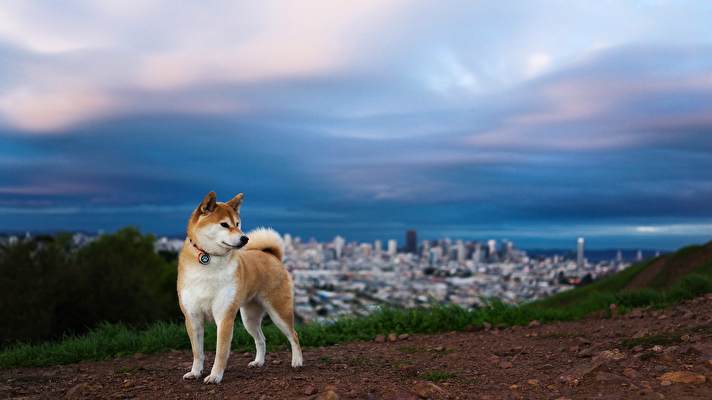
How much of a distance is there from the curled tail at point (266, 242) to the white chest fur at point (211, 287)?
1231 millimetres

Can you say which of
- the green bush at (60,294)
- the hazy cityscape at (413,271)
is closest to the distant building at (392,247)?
the hazy cityscape at (413,271)

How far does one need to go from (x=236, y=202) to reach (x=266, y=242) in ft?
4.24

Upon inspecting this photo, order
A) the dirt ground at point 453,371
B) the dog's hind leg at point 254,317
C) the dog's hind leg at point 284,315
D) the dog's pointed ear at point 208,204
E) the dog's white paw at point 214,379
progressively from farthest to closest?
1. the dog's hind leg at point 254,317
2. the dog's hind leg at point 284,315
3. the dog's white paw at point 214,379
4. the dog's pointed ear at point 208,204
5. the dirt ground at point 453,371

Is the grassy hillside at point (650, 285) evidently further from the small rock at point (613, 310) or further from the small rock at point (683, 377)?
the small rock at point (683, 377)

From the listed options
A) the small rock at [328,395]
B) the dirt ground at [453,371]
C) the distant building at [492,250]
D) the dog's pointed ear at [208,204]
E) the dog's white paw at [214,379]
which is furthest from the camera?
the distant building at [492,250]

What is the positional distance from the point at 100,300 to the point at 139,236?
20.7 m

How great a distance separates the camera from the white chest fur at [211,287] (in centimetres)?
664

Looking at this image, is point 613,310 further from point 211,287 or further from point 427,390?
point 211,287

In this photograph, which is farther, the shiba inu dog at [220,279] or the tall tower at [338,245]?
the tall tower at [338,245]

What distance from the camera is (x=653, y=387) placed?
18.8ft

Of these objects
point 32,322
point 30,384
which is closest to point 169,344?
point 30,384

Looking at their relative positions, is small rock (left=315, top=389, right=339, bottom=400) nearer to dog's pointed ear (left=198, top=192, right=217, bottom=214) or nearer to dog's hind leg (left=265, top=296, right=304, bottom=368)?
dog's hind leg (left=265, top=296, right=304, bottom=368)

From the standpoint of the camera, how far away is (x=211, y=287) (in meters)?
6.67

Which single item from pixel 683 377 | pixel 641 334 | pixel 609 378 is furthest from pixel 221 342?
pixel 641 334
